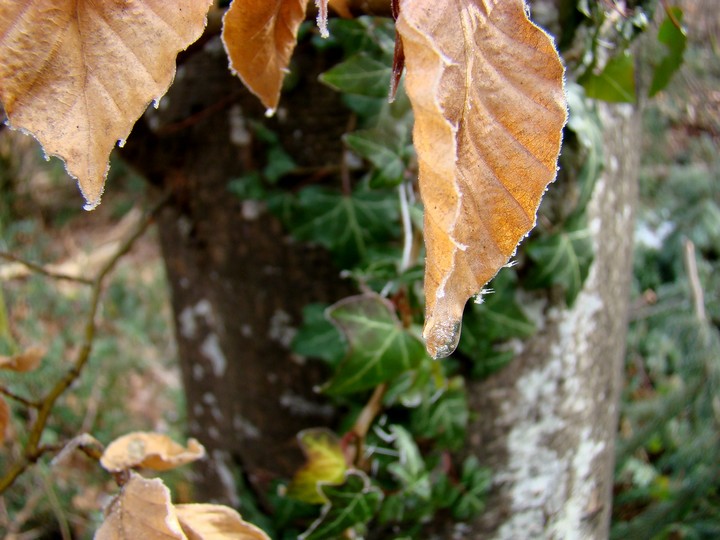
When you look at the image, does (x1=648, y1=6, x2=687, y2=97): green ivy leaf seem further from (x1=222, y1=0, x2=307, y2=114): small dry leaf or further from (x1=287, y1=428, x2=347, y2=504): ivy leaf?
(x1=287, y1=428, x2=347, y2=504): ivy leaf

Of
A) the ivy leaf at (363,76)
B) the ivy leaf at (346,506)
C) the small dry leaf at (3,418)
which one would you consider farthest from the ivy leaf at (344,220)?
the small dry leaf at (3,418)

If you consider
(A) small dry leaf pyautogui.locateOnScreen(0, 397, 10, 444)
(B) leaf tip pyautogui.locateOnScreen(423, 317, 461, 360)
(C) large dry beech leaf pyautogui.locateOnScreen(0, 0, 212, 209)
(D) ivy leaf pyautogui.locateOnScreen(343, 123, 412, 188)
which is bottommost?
(A) small dry leaf pyautogui.locateOnScreen(0, 397, 10, 444)

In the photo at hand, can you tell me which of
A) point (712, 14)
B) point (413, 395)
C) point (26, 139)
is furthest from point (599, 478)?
point (26, 139)

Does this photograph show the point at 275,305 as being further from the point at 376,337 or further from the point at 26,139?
the point at 26,139

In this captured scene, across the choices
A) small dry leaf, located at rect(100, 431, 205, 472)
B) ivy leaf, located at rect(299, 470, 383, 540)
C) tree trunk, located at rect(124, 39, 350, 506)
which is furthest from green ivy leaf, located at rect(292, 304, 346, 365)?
small dry leaf, located at rect(100, 431, 205, 472)

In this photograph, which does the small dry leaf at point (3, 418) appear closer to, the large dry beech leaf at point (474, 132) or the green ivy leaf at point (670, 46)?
the large dry beech leaf at point (474, 132)

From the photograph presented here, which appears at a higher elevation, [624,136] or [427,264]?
[427,264]
